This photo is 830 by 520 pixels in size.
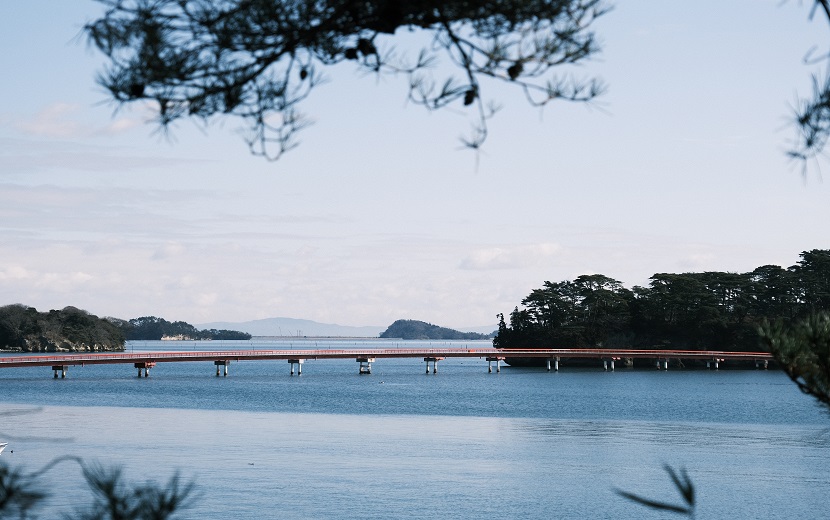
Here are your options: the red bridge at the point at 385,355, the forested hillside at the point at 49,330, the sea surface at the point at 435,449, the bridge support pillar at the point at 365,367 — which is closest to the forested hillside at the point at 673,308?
the red bridge at the point at 385,355

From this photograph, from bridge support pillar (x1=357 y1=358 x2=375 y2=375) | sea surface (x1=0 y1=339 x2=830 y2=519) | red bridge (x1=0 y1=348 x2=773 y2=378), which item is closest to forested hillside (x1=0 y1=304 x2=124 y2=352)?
red bridge (x1=0 y1=348 x2=773 y2=378)

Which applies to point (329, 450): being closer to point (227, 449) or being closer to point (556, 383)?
point (227, 449)

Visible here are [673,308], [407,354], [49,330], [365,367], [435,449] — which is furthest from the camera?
[49,330]

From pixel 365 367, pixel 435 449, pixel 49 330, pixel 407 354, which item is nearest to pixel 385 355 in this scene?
pixel 407 354

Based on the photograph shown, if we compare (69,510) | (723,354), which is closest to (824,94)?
(69,510)

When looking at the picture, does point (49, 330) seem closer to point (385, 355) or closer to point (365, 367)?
point (365, 367)

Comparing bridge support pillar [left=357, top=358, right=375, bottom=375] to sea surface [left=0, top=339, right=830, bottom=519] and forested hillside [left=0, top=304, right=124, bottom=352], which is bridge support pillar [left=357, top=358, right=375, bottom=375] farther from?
forested hillside [left=0, top=304, right=124, bottom=352]

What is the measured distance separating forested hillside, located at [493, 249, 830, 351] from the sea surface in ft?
144

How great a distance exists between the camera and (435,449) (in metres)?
42.0

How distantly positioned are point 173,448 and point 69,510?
15660 mm

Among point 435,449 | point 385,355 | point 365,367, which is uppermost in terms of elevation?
point 385,355

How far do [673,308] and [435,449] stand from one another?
89.8 m

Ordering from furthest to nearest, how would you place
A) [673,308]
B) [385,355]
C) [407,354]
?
[673,308], [407,354], [385,355]

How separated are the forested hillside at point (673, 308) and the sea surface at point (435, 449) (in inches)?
1723
